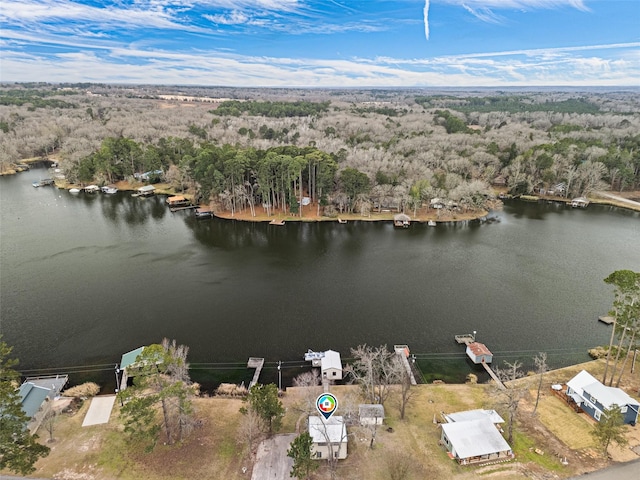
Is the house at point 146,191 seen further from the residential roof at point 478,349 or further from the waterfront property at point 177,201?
the residential roof at point 478,349

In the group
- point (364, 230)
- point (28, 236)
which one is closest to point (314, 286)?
point (364, 230)

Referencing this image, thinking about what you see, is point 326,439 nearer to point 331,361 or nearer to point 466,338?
point 331,361

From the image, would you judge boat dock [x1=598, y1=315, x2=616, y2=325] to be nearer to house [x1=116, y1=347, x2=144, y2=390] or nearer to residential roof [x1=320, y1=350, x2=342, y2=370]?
residential roof [x1=320, y1=350, x2=342, y2=370]

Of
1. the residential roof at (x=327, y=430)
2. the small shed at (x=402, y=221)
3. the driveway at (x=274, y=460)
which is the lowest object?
the driveway at (x=274, y=460)

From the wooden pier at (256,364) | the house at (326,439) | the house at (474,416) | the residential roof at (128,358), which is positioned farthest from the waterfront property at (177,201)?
the house at (474,416)

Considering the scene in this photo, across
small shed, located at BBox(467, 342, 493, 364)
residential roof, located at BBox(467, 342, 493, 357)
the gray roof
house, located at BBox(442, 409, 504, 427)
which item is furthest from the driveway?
the gray roof
